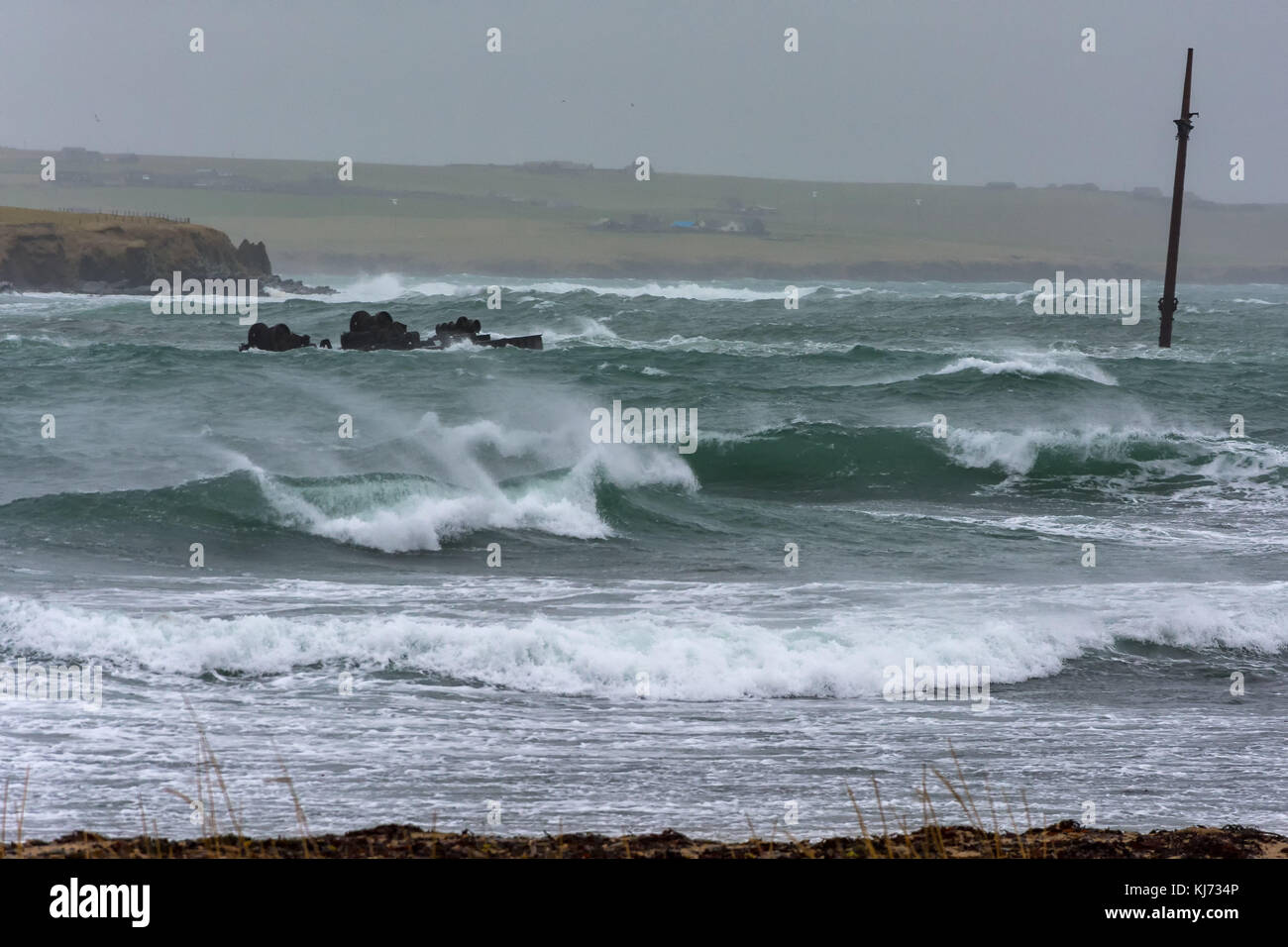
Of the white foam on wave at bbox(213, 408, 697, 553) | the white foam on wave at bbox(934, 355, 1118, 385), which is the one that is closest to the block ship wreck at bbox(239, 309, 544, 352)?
the white foam on wave at bbox(934, 355, 1118, 385)

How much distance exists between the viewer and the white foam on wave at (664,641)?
32.2 feet

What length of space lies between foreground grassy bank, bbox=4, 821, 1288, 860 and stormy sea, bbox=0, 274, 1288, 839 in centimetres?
83

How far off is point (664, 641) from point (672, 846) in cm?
512

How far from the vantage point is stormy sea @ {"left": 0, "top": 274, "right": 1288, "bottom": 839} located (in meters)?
7.22

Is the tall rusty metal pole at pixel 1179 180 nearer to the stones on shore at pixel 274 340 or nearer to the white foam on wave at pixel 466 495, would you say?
the white foam on wave at pixel 466 495

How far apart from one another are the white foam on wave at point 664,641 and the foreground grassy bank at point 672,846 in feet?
13.8

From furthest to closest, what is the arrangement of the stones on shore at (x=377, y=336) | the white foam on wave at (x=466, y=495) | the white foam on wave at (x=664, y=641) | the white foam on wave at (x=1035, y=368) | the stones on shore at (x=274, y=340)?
the stones on shore at (x=377, y=336)
the stones on shore at (x=274, y=340)
the white foam on wave at (x=1035, y=368)
the white foam on wave at (x=466, y=495)
the white foam on wave at (x=664, y=641)

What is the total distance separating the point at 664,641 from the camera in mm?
10375

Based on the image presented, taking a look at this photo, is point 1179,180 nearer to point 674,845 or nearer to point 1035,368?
point 1035,368

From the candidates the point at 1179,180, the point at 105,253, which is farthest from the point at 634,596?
the point at 105,253

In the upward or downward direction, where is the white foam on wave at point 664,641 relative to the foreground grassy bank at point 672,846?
downward

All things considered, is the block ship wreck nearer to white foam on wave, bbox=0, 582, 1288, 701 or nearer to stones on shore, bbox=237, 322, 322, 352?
stones on shore, bbox=237, 322, 322, 352

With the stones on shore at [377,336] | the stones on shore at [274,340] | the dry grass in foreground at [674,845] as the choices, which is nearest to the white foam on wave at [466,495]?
the dry grass in foreground at [674,845]

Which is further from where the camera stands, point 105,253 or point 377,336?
point 105,253
